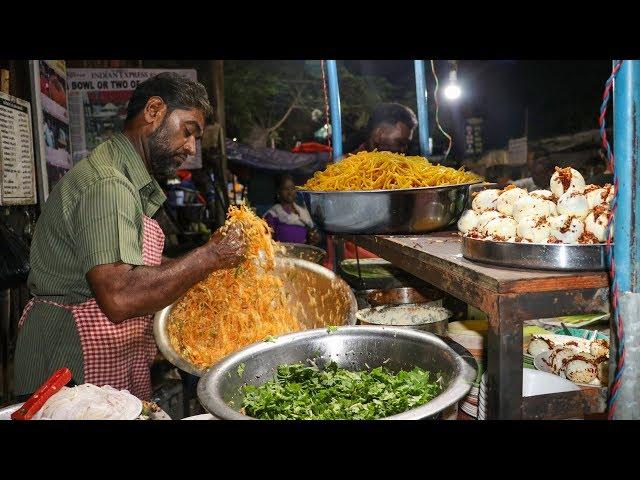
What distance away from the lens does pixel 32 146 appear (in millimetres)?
4668

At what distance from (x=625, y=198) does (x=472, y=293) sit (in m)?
0.55

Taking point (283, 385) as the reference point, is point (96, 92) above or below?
above

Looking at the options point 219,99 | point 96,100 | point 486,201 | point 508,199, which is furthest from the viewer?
point 219,99

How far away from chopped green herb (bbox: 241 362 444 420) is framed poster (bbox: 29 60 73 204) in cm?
376

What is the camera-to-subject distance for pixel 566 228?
1.72m

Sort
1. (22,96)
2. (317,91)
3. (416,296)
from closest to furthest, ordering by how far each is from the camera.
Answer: (416,296), (22,96), (317,91)

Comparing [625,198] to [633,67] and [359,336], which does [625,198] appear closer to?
[633,67]

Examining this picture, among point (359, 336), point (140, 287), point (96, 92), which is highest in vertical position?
point (96, 92)

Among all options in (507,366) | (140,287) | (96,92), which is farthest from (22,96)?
(507,366)

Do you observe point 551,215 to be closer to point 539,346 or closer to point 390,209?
point 390,209

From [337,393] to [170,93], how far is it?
1801mm

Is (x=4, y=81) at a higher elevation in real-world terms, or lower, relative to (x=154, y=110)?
higher

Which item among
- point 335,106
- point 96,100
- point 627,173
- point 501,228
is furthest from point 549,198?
point 96,100

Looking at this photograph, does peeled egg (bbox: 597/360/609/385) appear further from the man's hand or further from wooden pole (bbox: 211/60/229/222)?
wooden pole (bbox: 211/60/229/222)
